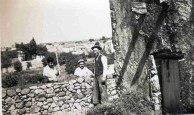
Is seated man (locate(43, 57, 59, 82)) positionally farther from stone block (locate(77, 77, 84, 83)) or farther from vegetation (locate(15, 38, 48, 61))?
stone block (locate(77, 77, 84, 83))

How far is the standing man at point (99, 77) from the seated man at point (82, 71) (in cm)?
11

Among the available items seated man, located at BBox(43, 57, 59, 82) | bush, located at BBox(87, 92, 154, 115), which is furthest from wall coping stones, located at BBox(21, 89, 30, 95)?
bush, located at BBox(87, 92, 154, 115)

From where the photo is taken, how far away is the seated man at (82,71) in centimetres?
615

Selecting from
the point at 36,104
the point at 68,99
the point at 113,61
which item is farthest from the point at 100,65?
the point at 36,104

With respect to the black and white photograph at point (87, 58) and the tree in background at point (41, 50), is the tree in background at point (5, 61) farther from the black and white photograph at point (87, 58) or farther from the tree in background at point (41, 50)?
the tree in background at point (41, 50)

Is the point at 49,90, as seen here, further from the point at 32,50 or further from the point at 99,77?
the point at 99,77

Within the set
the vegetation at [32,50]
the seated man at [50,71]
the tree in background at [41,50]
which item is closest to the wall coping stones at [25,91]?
the seated man at [50,71]

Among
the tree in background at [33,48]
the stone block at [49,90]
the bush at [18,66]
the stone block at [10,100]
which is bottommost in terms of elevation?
the stone block at [10,100]

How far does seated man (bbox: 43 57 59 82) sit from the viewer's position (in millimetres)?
6219

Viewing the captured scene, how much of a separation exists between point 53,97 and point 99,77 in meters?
0.78

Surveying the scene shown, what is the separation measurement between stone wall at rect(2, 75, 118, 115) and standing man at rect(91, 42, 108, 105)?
76mm

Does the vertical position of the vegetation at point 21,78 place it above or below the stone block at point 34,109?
above

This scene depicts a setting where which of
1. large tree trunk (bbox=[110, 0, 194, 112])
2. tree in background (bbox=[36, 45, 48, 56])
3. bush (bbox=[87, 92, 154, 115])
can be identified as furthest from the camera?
tree in background (bbox=[36, 45, 48, 56])

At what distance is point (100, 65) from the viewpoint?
20.2 ft
